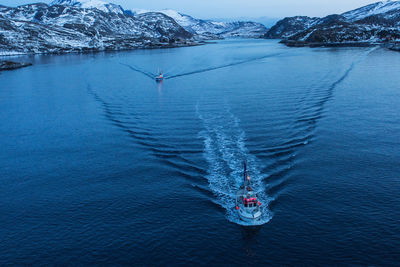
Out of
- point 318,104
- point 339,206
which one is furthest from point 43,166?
point 318,104

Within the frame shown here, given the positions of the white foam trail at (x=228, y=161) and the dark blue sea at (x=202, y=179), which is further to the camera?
the white foam trail at (x=228, y=161)

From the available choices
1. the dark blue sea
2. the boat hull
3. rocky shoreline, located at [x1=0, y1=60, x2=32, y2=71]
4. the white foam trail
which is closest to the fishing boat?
the boat hull

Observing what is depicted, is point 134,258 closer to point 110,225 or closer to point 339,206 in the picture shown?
point 110,225

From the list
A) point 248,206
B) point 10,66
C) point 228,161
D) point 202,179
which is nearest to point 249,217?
point 248,206

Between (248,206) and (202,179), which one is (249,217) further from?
(202,179)

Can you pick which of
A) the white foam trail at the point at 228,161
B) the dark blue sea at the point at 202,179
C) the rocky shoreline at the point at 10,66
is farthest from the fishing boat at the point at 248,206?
the rocky shoreline at the point at 10,66

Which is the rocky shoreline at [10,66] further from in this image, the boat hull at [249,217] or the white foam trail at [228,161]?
the boat hull at [249,217]
